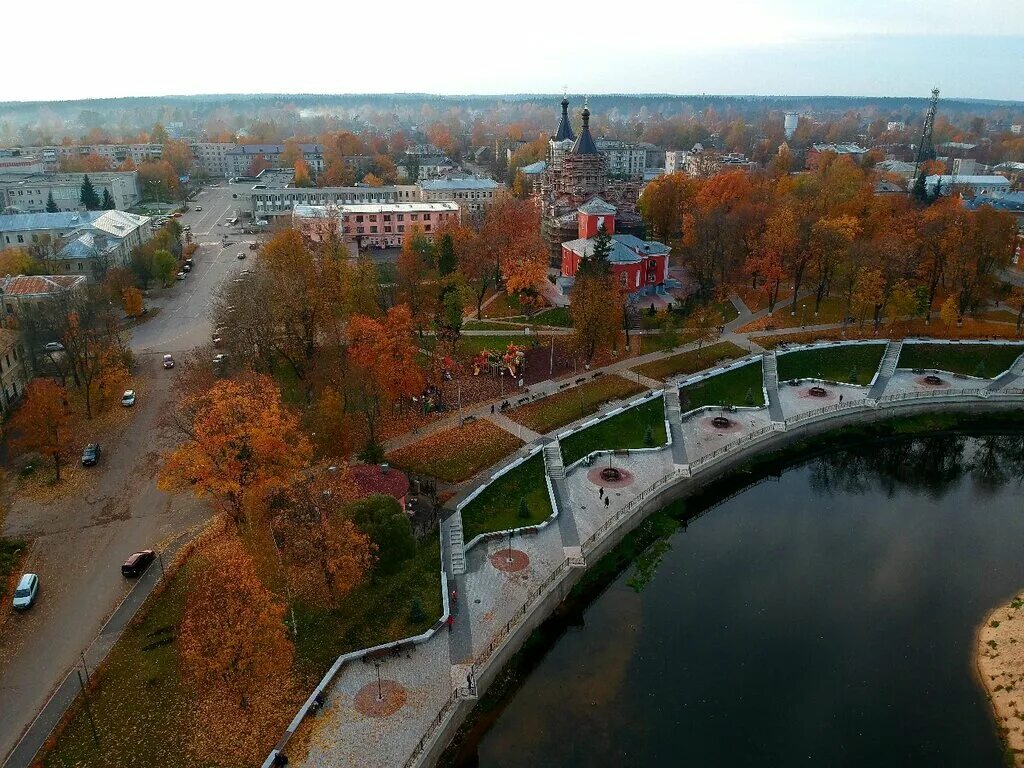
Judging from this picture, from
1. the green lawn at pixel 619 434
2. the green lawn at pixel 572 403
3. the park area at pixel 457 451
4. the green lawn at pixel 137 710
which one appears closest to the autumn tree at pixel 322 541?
the green lawn at pixel 137 710

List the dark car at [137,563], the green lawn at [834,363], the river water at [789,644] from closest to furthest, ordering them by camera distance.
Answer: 1. the river water at [789,644]
2. the dark car at [137,563]
3. the green lawn at [834,363]

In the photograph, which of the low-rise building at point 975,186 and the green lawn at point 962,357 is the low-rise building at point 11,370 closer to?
the green lawn at point 962,357

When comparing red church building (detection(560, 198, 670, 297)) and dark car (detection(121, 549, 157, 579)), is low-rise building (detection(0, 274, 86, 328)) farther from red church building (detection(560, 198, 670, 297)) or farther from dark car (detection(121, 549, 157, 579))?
red church building (detection(560, 198, 670, 297))

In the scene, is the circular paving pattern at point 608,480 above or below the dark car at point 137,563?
above

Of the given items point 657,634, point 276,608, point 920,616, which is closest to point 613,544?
point 657,634

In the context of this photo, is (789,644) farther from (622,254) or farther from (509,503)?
(622,254)

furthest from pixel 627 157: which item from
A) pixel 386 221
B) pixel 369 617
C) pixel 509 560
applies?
pixel 369 617

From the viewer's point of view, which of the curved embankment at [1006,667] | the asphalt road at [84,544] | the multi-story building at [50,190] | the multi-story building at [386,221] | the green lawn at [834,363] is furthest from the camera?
the multi-story building at [50,190]
